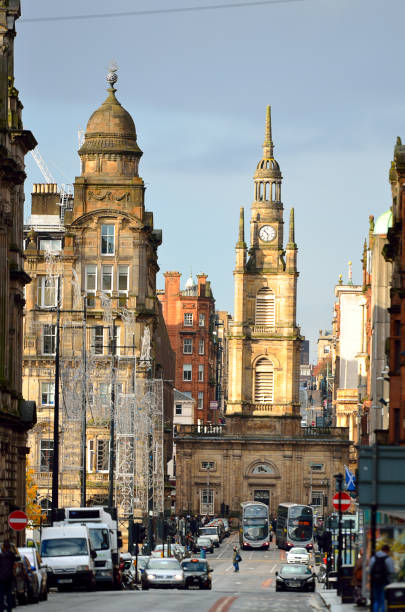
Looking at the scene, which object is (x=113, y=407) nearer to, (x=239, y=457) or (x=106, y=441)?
(x=106, y=441)

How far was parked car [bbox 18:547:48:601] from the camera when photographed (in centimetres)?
4591

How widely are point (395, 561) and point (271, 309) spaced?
427 feet

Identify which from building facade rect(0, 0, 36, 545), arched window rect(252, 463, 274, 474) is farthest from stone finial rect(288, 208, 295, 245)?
building facade rect(0, 0, 36, 545)

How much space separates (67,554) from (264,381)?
359ft

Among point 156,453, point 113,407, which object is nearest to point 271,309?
point 156,453

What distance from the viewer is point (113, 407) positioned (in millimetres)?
77688

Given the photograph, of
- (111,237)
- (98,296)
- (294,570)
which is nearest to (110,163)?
(111,237)

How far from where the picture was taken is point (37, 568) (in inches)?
1836

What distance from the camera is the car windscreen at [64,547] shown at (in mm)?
52875

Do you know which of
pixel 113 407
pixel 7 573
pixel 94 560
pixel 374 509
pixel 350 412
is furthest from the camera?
pixel 350 412

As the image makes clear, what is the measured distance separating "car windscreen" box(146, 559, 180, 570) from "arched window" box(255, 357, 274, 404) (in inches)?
3775

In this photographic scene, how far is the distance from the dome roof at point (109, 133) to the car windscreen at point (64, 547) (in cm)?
5976

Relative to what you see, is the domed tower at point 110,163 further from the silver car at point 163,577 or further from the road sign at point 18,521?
the road sign at point 18,521

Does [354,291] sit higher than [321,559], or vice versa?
[354,291]
